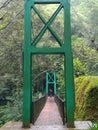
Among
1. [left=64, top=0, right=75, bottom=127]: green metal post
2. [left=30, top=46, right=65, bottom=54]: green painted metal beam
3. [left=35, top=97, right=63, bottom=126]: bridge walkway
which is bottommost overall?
[left=35, top=97, right=63, bottom=126]: bridge walkway

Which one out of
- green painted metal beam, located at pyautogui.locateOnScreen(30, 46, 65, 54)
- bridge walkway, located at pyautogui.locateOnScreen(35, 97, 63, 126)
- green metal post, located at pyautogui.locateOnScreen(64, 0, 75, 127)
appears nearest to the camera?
green metal post, located at pyautogui.locateOnScreen(64, 0, 75, 127)

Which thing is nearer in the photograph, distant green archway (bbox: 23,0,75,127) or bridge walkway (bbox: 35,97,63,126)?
distant green archway (bbox: 23,0,75,127)

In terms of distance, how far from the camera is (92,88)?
8312 millimetres

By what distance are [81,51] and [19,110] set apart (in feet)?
17.3

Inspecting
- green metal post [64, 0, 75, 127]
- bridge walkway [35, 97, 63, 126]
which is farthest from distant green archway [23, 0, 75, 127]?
bridge walkway [35, 97, 63, 126]

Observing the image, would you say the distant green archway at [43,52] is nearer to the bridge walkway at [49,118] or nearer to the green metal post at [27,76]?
the green metal post at [27,76]

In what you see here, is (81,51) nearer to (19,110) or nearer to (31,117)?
(19,110)

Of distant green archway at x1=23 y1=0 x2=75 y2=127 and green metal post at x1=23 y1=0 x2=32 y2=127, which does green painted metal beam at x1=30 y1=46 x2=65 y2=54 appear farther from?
green metal post at x1=23 y1=0 x2=32 y2=127

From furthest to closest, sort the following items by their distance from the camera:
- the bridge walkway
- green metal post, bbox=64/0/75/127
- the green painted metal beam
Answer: the bridge walkway
the green painted metal beam
green metal post, bbox=64/0/75/127

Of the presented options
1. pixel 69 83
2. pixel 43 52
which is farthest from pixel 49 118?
pixel 43 52

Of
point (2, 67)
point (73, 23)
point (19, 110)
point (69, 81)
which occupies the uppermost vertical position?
point (73, 23)

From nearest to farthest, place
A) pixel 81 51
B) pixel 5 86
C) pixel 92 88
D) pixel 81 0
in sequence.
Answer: pixel 92 88 < pixel 81 51 < pixel 5 86 < pixel 81 0

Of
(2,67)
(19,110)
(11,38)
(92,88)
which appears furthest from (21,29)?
(92,88)

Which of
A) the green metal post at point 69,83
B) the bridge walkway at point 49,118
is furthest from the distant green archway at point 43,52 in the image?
the bridge walkway at point 49,118
